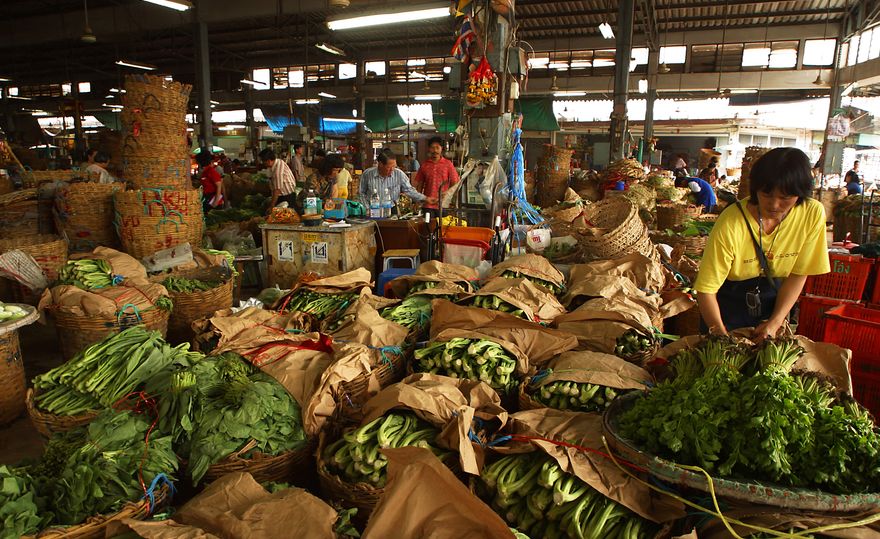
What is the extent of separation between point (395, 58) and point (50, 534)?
22.2 metres

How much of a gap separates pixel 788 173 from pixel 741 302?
2.84ft

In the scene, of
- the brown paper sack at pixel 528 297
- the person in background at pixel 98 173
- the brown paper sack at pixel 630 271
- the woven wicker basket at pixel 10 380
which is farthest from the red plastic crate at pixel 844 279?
the person in background at pixel 98 173

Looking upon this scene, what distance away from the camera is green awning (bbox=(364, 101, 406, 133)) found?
24.2 metres

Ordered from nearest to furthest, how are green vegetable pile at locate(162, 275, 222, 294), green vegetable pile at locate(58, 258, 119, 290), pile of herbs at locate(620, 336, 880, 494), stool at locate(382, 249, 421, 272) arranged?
pile of herbs at locate(620, 336, 880, 494)
green vegetable pile at locate(58, 258, 119, 290)
green vegetable pile at locate(162, 275, 222, 294)
stool at locate(382, 249, 421, 272)

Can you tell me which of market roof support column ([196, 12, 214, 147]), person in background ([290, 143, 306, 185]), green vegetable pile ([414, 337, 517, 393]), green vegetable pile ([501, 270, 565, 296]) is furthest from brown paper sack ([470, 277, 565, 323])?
market roof support column ([196, 12, 214, 147])

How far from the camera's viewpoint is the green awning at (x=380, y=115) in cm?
2419

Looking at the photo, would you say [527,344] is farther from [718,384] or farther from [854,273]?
[854,273]

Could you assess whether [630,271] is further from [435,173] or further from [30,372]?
[30,372]

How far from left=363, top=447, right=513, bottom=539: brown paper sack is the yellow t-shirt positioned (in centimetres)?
194

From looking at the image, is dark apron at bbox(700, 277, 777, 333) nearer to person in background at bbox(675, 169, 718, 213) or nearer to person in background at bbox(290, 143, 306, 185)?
person in background at bbox(675, 169, 718, 213)

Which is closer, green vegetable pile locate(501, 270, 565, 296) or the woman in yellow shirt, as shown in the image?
the woman in yellow shirt

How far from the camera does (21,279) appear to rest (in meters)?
4.98

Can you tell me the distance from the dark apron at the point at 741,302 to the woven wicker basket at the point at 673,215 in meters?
5.76

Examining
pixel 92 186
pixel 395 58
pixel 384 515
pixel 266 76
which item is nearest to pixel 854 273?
pixel 384 515
